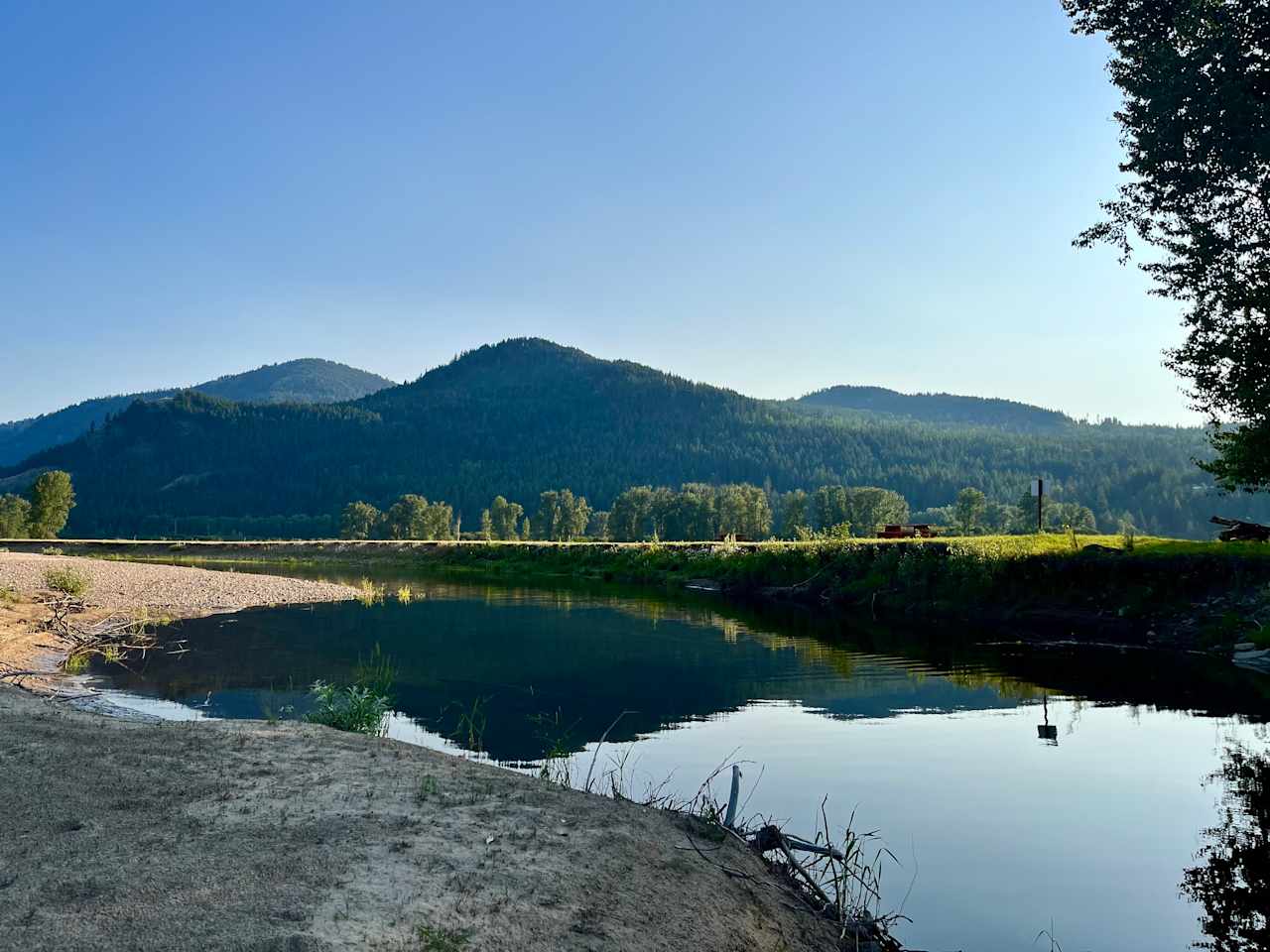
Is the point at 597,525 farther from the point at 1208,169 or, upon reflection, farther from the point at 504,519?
the point at 1208,169

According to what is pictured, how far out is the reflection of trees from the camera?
9.59 meters

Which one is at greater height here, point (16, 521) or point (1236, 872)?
point (16, 521)

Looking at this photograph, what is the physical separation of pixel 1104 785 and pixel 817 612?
3028 cm

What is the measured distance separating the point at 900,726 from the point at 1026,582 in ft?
76.3

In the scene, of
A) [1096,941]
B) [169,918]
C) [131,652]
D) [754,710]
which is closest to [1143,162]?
[754,710]

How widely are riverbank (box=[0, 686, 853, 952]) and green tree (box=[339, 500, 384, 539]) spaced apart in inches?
6473

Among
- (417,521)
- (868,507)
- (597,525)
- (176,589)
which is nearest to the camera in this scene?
(176,589)

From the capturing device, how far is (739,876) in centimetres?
947

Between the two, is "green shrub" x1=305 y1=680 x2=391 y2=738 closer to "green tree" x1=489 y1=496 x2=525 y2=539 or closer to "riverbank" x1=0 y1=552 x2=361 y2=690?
"riverbank" x1=0 y1=552 x2=361 y2=690

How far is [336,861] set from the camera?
8.23m

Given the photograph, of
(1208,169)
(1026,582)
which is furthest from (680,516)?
(1208,169)

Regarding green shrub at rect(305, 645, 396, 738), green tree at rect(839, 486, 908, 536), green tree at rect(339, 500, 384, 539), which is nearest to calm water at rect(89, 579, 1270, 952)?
green shrub at rect(305, 645, 396, 738)

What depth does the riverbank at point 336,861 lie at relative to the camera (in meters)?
7.00

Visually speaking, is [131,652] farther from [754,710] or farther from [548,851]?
[548,851]
